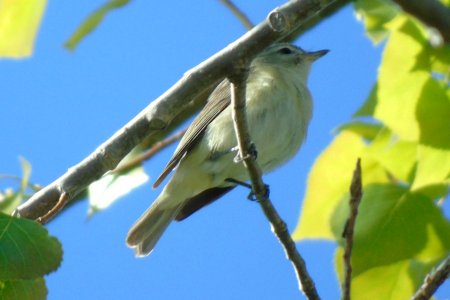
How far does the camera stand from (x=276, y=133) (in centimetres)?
427

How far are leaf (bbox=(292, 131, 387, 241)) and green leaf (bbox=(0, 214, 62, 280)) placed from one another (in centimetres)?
93

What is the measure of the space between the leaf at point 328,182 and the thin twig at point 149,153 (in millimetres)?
757

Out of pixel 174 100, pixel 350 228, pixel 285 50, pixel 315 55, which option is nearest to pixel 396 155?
pixel 350 228

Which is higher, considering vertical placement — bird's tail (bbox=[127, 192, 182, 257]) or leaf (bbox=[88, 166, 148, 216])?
leaf (bbox=[88, 166, 148, 216])

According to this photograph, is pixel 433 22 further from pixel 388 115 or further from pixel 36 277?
pixel 36 277

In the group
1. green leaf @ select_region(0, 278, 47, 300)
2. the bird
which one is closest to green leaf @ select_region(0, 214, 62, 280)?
green leaf @ select_region(0, 278, 47, 300)

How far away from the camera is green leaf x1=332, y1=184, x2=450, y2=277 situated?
8.81ft

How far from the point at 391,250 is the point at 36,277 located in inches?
43.4

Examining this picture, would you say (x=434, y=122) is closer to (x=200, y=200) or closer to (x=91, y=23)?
(x=91, y=23)

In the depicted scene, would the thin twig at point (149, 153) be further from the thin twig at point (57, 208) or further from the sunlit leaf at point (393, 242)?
the sunlit leaf at point (393, 242)

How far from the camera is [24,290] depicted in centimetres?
247

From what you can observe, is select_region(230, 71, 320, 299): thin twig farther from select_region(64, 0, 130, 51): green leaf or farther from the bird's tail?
the bird's tail

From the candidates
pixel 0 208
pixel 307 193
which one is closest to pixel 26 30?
pixel 0 208

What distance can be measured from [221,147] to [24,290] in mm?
2003
